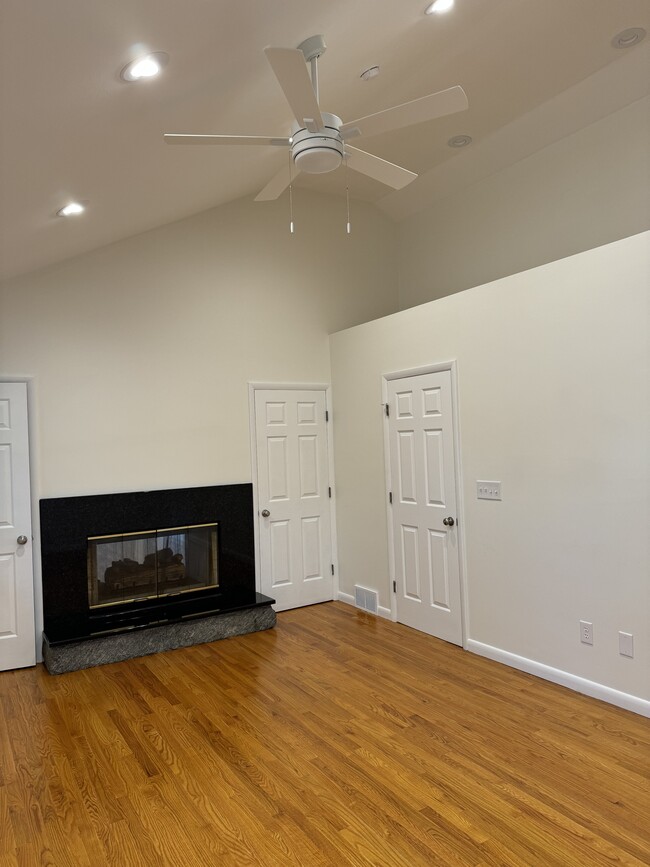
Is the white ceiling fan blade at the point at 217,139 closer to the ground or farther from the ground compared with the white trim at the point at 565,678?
farther from the ground

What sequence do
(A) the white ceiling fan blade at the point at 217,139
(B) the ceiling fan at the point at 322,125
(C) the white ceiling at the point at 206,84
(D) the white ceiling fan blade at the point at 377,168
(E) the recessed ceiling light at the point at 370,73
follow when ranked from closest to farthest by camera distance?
(C) the white ceiling at the point at 206,84 → (B) the ceiling fan at the point at 322,125 → (A) the white ceiling fan blade at the point at 217,139 → (D) the white ceiling fan blade at the point at 377,168 → (E) the recessed ceiling light at the point at 370,73

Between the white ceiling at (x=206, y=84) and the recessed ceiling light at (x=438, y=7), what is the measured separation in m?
0.07

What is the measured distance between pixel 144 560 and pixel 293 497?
4.69 feet

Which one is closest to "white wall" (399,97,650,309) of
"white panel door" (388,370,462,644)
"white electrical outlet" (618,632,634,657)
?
"white panel door" (388,370,462,644)

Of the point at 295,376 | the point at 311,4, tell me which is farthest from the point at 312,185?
the point at 311,4

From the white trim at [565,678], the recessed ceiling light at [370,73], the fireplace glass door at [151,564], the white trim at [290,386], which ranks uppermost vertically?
the recessed ceiling light at [370,73]

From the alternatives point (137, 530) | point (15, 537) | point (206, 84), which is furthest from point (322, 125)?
point (15, 537)

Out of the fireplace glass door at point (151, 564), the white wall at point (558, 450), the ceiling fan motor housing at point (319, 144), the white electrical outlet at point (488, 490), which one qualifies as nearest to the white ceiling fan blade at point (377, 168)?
the ceiling fan motor housing at point (319, 144)

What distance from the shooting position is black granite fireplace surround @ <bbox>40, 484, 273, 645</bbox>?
449 centimetres

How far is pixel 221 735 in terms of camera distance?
10.8ft

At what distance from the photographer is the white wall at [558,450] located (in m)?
3.36

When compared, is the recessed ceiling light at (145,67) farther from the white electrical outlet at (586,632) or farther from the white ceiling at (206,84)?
the white electrical outlet at (586,632)

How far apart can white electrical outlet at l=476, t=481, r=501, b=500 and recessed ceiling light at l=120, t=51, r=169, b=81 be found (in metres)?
3.11

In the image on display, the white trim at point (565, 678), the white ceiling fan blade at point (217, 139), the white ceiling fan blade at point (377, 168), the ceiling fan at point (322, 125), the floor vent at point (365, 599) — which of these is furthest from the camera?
the floor vent at point (365, 599)
